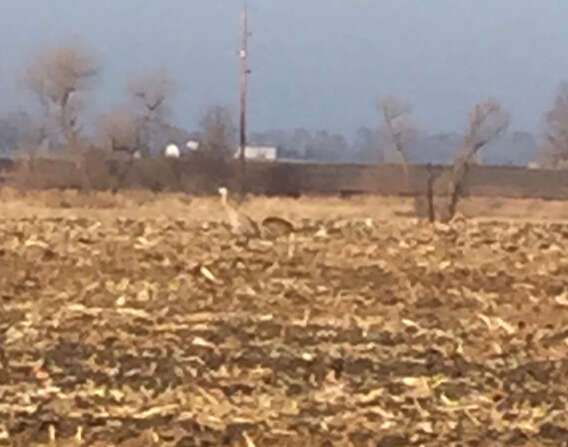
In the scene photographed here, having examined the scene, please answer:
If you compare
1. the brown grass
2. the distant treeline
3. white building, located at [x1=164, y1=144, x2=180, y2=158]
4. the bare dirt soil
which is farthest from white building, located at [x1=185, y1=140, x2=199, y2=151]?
the bare dirt soil

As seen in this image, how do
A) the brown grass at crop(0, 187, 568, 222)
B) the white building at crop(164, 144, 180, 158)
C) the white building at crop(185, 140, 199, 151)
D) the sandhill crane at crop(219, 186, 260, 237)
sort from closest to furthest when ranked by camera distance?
1. the sandhill crane at crop(219, 186, 260, 237)
2. the brown grass at crop(0, 187, 568, 222)
3. the white building at crop(164, 144, 180, 158)
4. the white building at crop(185, 140, 199, 151)

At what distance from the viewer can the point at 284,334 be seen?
10.8 metres

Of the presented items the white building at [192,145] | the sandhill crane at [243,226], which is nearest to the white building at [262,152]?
the white building at [192,145]

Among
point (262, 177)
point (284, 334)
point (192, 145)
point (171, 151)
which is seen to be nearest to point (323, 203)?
point (262, 177)

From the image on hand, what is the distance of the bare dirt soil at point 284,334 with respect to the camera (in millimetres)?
7965

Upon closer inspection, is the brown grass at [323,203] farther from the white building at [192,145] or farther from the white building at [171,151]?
the white building at [192,145]

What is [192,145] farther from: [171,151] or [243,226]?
[243,226]

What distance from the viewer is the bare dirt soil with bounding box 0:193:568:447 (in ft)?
26.1

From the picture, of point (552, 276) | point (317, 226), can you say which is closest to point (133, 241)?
point (317, 226)

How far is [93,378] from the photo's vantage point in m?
8.96

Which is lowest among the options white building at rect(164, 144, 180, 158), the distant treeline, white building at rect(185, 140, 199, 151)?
the distant treeline

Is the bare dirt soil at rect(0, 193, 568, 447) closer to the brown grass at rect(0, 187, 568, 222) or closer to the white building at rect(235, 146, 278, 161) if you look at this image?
the brown grass at rect(0, 187, 568, 222)

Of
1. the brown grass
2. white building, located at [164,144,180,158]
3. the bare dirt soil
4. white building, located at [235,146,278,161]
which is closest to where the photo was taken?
the bare dirt soil

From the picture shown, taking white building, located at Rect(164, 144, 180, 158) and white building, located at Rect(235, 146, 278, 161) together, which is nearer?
white building, located at Rect(164, 144, 180, 158)
